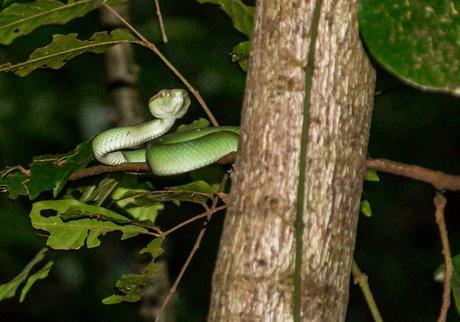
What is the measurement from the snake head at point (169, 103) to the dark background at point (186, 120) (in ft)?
7.72

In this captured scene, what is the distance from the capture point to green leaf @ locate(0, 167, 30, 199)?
2824 millimetres

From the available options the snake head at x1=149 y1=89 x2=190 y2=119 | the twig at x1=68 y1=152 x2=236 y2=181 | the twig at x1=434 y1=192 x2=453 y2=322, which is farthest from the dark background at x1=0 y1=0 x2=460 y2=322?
the twig at x1=434 y1=192 x2=453 y2=322

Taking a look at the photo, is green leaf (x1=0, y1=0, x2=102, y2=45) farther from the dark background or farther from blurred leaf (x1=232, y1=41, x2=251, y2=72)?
the dark background

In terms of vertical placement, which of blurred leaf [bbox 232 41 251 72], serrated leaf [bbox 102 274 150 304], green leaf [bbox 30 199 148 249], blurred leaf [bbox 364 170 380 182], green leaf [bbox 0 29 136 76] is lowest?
serrated leaf [bbox 102 274 150 304]

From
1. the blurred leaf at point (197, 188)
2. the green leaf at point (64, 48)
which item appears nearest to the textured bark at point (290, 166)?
the blurred leaf at point (197, 188)

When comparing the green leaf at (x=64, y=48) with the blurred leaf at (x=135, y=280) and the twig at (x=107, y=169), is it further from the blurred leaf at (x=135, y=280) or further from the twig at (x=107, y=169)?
the blurred leaf at (x=135, y=280)

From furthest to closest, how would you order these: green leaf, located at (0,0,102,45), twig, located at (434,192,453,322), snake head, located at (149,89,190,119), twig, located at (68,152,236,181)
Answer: snake head, located at (149,89,190,119) < green leaf, located at (0,0,102,45) < twig, located at (68,152,236,181) < twig, located at (434,192,453,322)

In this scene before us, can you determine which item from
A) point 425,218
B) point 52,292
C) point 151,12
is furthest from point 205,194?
point 425,218

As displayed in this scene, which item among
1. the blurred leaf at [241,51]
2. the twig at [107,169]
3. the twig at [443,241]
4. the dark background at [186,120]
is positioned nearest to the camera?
the twig at [443,241]

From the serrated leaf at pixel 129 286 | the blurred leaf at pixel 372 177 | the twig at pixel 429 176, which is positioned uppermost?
the twig at pixel 429 176

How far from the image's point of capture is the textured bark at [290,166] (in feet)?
7.08

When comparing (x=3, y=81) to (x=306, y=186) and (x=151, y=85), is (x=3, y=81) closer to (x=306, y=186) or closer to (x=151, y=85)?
(x=151, y=85)

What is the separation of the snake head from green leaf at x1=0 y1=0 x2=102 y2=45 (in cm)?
65

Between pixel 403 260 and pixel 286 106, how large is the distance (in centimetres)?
597
